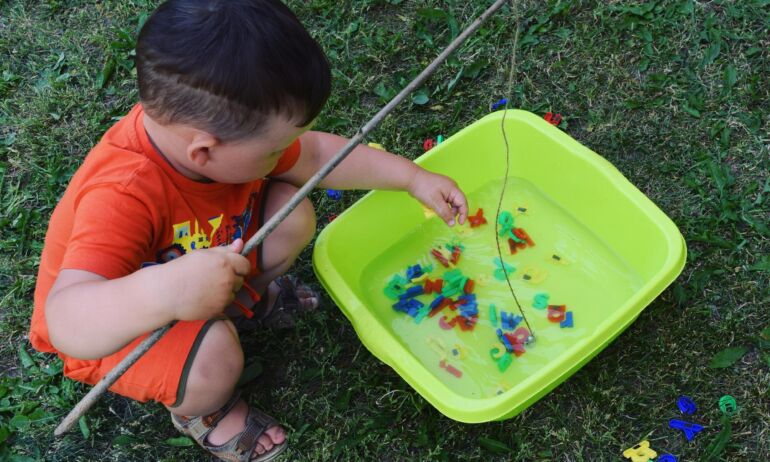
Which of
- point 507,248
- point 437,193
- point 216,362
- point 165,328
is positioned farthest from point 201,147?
point 507,248

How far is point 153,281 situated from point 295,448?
635mm

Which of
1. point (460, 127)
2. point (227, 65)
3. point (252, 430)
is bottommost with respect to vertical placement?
point (252, 430)

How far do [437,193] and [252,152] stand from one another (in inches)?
22.0

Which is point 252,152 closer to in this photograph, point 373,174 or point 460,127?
point 373,174

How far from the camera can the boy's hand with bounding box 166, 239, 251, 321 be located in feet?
3.52

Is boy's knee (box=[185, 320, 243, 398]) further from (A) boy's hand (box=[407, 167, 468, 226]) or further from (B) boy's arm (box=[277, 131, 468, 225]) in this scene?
(A) boy's hand (box=[407, 167, 468, 226])

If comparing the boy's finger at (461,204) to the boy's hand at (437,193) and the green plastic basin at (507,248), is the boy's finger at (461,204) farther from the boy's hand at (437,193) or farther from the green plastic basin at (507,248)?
the green plastic basin at (507,248)

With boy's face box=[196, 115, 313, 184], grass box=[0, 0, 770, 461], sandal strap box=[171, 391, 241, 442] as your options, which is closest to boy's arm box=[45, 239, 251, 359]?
boy's face box=[196, 115, 313, 184]

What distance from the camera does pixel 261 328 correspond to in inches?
67.1

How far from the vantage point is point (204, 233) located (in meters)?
1.35

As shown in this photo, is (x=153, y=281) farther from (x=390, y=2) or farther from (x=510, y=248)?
(x=390, y=2)

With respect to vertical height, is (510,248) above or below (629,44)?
below

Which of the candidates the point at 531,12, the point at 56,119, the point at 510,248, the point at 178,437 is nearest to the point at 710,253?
the point at 510,248

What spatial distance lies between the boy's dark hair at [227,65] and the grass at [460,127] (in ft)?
2.41
